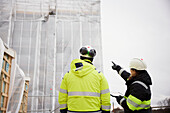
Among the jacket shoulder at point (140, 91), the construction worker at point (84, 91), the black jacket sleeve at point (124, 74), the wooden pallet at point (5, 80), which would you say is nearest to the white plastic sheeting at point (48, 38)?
the wooden pallet at point (5, 80)

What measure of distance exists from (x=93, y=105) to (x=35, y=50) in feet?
21.2

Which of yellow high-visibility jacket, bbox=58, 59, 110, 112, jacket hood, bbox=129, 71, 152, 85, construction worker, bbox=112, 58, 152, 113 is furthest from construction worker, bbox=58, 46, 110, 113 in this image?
jacket hood, bbox=129, 71, 152, 85

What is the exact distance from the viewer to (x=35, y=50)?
7637 millimetres

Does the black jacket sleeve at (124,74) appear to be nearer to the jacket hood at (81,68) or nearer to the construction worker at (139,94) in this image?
the construction worker at (139,94)

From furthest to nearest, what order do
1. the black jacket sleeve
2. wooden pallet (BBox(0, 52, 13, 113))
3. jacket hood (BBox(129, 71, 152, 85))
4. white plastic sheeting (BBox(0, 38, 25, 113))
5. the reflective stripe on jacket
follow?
1. white plastic sheeting (BBox(0, 38, 25, 113))
2. wooden pallet (BBox(0, 52, 13, 113))
3. the black jacket sleeve
4. jacket hood (BBox(129, 71, 152, 85))
5. the reflective stripe on jacket

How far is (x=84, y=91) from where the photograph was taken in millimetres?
1653

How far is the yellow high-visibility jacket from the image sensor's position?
1.63 meters

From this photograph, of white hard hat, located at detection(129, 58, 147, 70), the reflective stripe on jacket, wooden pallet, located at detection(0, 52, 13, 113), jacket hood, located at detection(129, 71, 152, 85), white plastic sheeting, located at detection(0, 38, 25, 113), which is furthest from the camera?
white plastic sheeting, located at detection(0, 38, 25, 113)

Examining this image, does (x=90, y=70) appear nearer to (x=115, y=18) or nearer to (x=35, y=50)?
(x=35, y=50)

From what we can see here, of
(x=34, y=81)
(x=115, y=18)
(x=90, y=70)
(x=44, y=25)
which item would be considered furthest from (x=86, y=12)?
(x=90, y=70)

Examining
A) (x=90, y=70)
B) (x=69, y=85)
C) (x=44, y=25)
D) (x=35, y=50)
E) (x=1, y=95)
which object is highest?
(x=44, y=25)

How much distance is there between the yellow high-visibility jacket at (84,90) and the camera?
163 centimetres

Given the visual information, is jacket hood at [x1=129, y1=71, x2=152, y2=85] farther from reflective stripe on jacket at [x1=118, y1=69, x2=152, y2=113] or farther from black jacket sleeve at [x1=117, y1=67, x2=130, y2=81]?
black jacket sleeve at [x1=117, y1=67, x2=130, y2=81]

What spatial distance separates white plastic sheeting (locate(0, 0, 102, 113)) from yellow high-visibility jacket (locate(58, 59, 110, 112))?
18.1 ft
